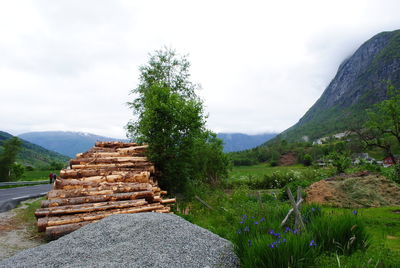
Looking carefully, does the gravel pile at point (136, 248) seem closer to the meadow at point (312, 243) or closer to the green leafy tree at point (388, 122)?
the meadow at point (312, 243)

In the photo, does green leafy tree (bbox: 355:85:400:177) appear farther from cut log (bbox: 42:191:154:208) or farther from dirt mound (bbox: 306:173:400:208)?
cut log (bbox: 42:191:154:208)

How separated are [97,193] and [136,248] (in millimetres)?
4889

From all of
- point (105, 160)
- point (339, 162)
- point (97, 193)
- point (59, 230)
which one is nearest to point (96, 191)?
point (97, 193)

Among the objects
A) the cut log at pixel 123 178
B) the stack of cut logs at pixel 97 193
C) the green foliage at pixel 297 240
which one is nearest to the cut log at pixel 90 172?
the stack of cut logs at pixel 97 193

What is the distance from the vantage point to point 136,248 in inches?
194

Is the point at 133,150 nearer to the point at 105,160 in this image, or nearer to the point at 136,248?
the point at 105,160

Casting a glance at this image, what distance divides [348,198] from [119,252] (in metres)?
11.4

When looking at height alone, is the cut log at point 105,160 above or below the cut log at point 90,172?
above

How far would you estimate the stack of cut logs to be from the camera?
24.7 ft

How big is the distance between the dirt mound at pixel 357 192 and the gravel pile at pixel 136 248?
873cm

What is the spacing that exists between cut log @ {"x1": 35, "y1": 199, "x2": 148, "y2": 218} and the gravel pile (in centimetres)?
185

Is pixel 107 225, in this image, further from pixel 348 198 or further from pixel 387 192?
pixel 387 192

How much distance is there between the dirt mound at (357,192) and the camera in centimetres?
1158

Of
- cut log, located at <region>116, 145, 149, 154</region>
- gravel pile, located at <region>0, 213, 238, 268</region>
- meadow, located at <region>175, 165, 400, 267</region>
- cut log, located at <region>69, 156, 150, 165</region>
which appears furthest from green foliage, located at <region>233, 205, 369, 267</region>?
cut log, located at <region>116, 145, 149, 154</region>
